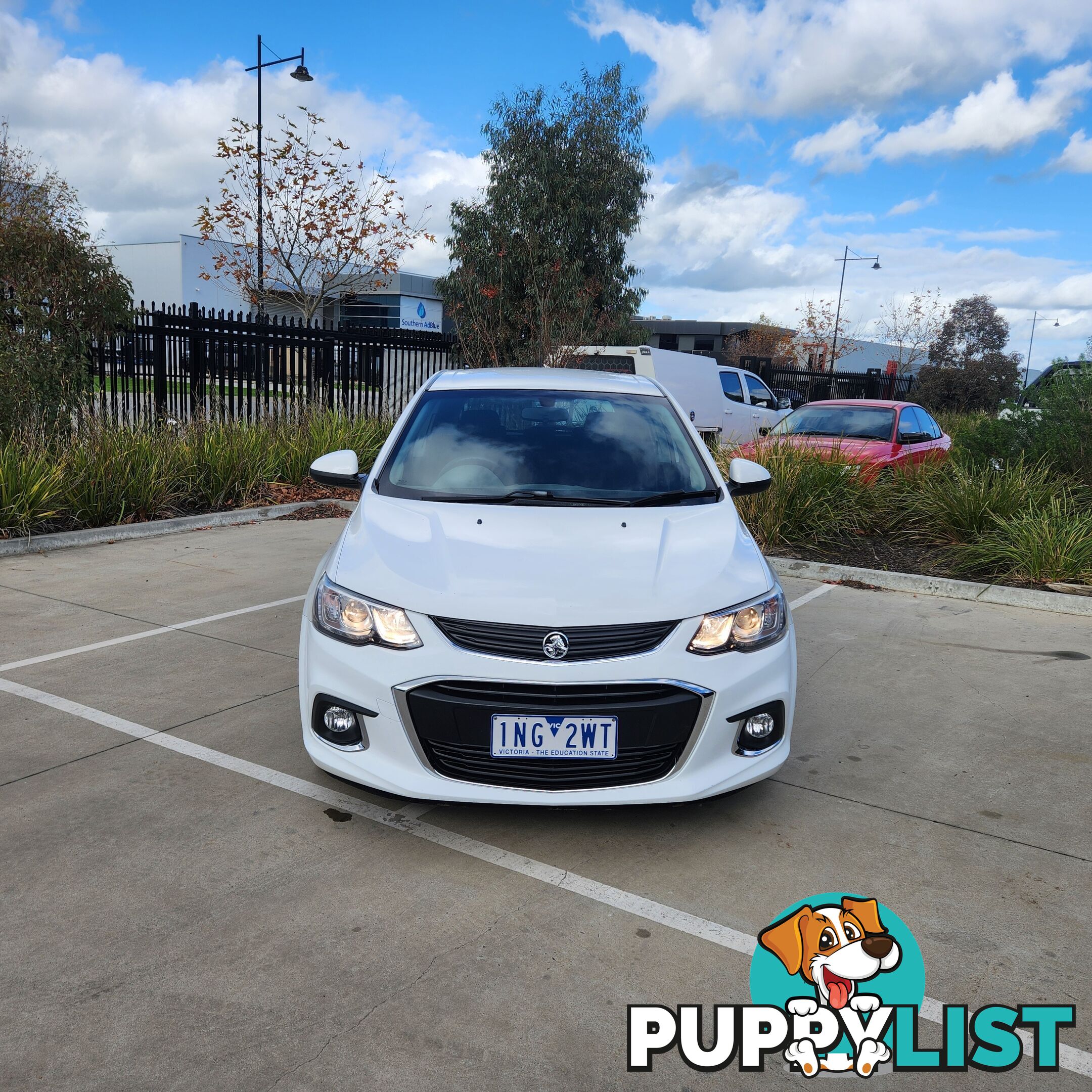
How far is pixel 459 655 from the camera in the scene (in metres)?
3.16

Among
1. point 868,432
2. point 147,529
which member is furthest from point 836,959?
point 868,432

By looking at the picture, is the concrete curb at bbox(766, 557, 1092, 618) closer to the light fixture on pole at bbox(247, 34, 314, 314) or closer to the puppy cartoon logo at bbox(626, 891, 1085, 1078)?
the puppy cartoon logo at bbox(626, 891, 1085, 1078)

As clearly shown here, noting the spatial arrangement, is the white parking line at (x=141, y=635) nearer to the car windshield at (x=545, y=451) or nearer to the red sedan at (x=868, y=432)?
the car windshield at (x=545, y=451)

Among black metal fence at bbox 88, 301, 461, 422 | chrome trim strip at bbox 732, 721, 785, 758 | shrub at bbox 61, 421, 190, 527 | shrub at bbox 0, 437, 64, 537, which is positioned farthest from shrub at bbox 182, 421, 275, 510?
chrome trim strip at bbox 732, 721, 785, 758

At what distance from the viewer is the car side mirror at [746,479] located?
4781 millimetres

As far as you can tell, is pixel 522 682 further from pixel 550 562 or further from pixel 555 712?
pixel 550 562

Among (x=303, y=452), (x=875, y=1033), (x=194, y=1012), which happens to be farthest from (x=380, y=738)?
(x=303, y=452)

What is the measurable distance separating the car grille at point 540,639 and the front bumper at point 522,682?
0.03 meters

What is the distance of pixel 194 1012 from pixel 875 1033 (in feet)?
5.89

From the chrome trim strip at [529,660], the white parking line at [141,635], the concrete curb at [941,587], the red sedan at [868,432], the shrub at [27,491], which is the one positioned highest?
the red sedan at [868,432]

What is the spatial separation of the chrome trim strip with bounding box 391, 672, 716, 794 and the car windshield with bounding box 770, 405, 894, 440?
28.7 ft

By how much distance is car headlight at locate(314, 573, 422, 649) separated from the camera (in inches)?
129

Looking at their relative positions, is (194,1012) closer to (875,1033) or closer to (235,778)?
(235,778)

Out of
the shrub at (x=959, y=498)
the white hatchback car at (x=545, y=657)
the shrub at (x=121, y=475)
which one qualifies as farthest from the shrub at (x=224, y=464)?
the white hatchback car at (x=545, y=657)
